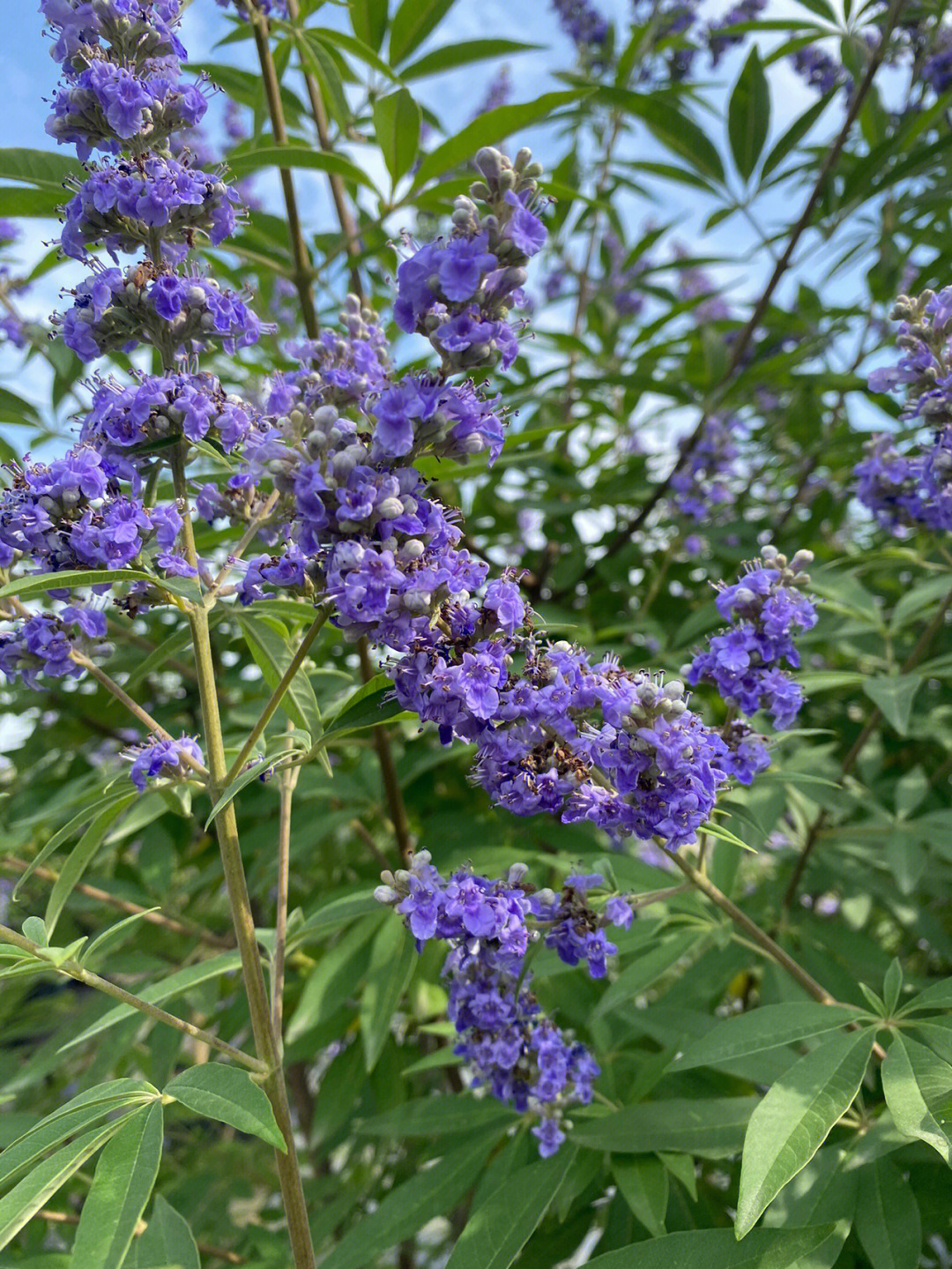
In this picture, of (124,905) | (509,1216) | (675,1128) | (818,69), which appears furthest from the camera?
(818,69)

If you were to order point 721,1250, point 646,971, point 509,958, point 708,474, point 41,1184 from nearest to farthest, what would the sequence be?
point 41,1184 → point 721,1250 → point 509,958 → point 646,971 → point 708,474

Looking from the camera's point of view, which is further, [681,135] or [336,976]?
[681,135]

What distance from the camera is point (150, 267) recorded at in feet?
5.30

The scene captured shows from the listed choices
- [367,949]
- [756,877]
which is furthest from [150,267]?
[756,877]

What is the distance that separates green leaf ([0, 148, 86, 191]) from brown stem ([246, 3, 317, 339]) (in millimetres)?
622

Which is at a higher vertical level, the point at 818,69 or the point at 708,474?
the point at 818,69

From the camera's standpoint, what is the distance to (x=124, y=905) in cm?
315

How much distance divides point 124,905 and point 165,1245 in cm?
142

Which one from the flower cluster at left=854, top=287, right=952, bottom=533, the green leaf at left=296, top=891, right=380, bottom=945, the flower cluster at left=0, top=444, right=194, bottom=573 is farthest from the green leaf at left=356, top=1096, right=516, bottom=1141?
the flower cluster at left=854, top=287, right=952, bottom=533

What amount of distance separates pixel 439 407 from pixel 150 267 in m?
0.58

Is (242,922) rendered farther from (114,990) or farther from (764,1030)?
(764,1030)

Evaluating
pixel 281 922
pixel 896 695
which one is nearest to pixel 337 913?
pixel 281 922

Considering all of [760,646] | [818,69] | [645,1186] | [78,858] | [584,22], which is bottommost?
[645,1186]

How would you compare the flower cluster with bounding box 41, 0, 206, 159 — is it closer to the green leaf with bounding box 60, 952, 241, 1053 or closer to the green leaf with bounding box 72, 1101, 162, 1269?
the green leaf with bounding box 60, 952, 241, 1053
